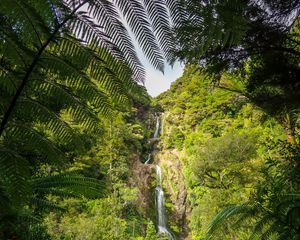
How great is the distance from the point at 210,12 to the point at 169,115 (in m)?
22.2

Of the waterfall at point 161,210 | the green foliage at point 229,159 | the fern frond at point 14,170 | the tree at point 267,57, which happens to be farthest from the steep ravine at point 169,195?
the fern frond at point 14,170

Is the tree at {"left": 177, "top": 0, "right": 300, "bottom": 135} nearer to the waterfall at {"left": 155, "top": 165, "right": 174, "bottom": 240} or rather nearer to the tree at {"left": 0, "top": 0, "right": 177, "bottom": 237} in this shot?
the tree at {"left": 0, "top": 0, "right": 177, "bottom": 237}

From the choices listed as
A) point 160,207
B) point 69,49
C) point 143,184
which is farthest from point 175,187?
point 69,49

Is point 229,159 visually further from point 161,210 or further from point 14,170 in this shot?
point 14,170

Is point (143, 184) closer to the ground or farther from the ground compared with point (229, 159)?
farther from the ground

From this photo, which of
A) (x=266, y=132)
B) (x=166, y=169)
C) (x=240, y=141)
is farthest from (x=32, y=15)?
(x=166, y=169)

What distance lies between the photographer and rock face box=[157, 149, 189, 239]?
17578 millimetres

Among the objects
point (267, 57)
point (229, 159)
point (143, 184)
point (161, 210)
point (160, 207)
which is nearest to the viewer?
point (267, 57)

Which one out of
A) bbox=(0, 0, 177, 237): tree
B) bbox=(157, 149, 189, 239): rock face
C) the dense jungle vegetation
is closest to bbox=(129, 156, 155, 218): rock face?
Answer: bbox=(157, 149, 189, 239): rock face

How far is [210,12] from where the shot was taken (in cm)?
98

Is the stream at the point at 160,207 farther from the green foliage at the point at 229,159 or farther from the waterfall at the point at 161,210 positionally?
the green foliage at the point at 229,159

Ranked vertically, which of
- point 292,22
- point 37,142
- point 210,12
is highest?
point 292,22

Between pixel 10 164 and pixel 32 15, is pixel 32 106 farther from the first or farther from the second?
pixel 32 15

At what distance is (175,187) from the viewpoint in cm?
1903
